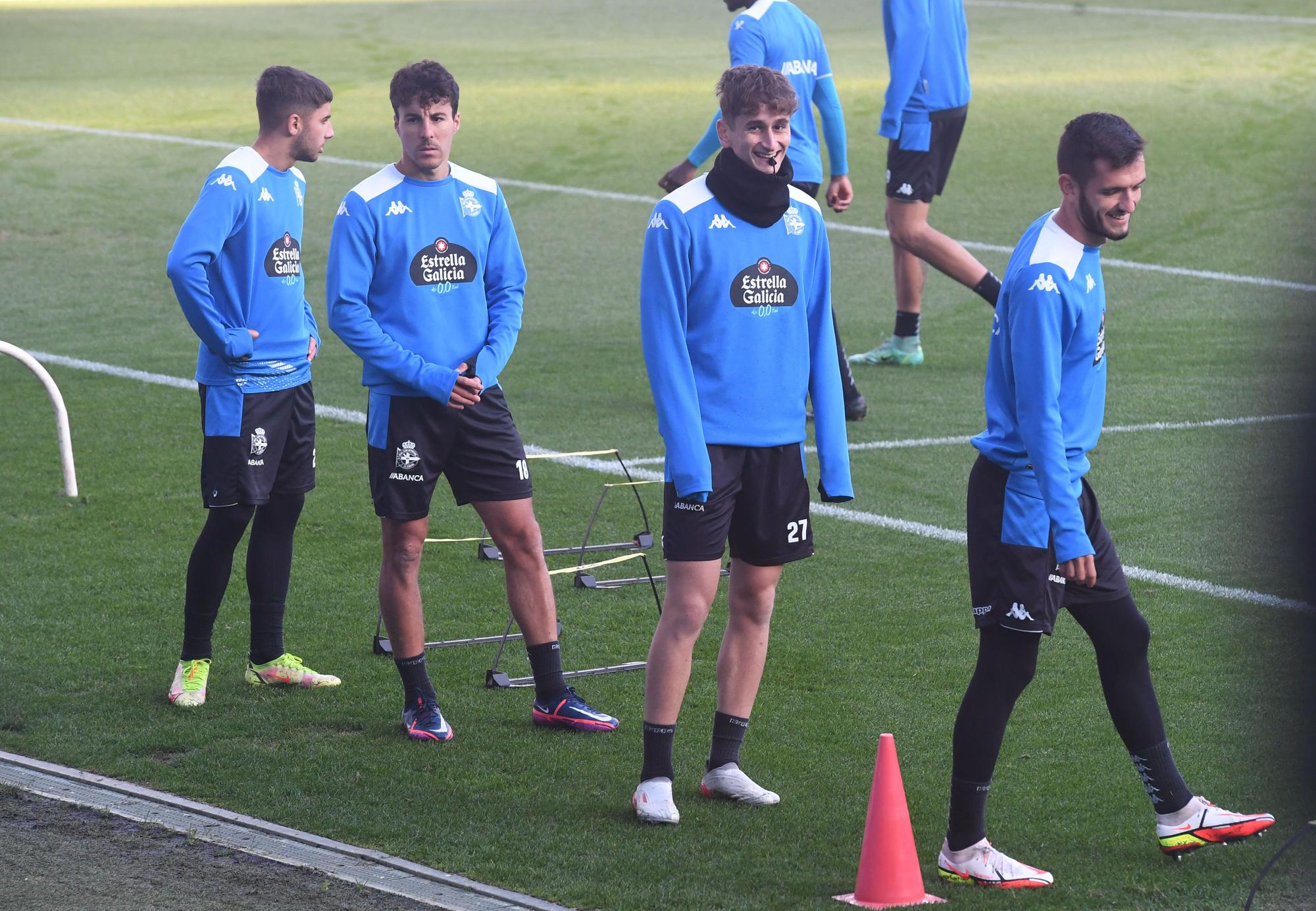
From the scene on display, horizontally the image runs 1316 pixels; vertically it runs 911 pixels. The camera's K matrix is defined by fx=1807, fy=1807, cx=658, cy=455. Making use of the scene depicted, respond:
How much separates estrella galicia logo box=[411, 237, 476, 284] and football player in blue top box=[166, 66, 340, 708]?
0.65 metres

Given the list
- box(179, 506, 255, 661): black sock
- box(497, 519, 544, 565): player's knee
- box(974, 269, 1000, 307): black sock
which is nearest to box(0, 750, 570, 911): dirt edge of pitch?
box(179, 506, 255, 661): black sock

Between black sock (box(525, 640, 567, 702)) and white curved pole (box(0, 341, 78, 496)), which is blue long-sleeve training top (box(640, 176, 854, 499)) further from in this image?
white curved pole (box(0, 341, 78, 496))

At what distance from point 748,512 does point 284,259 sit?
2049mm

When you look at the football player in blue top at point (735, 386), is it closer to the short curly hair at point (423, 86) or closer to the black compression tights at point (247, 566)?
the short curly hair at point (423, 86)

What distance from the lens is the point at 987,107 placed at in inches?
852

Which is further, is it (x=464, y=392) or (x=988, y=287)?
(x=988, y=287)

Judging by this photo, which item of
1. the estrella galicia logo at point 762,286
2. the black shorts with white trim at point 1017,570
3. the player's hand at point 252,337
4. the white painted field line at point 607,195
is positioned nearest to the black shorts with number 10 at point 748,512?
the estrella galicia logo at point 762,286

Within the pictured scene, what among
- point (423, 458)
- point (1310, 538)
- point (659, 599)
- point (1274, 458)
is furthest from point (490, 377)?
point (1274, 458)

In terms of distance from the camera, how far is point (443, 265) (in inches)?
229

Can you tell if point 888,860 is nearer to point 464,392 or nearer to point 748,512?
point 748,512

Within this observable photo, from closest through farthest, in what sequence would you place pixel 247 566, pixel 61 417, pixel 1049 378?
pixel 1049 378 < pixel 247 566 < pixel 61 417

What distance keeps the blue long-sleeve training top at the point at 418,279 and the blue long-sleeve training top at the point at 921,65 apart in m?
5.08

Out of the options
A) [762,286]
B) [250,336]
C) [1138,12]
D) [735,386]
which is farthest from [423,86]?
[1138,12]

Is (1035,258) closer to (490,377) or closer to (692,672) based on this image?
(490,377)
